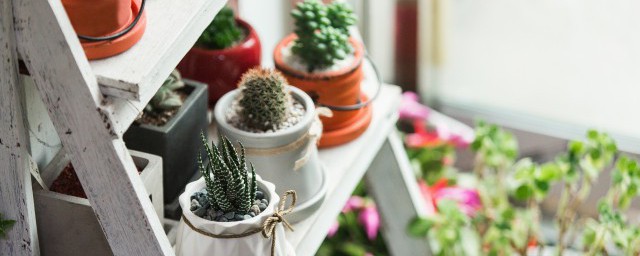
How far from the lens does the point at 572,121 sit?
237 centimetres

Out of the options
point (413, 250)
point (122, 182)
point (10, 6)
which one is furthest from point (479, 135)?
point (10, 6)

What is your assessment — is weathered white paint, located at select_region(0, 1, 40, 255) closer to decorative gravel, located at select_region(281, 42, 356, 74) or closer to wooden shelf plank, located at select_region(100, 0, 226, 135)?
wooden shelf plank, located at select_region(100, 0, 226, 135)

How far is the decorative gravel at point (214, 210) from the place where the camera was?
1.20 metres

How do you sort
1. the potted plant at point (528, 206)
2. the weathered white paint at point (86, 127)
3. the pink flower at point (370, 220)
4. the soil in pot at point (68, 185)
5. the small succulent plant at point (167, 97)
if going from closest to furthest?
the weathered white paint at point (86, 127), the soil in pot at point (68, 185), the small succulent plant at point (167, 97), the potted plant at point (528, 206), the pink flower at point (370, 220)

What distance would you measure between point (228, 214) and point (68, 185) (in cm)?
23

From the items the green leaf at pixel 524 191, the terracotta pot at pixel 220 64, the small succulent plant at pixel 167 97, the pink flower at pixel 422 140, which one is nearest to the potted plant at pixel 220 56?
the terracotta pot at pixel 220 64

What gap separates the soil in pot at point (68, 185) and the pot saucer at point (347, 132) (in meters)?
0.43

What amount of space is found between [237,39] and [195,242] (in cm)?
48

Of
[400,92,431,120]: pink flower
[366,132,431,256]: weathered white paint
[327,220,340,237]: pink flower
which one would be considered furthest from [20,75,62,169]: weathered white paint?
[400,92,431,120]: pink flower

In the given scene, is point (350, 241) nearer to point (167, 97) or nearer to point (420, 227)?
point (420, 227)

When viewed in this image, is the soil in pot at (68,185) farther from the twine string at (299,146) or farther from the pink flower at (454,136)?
the pink flower at (454,136)

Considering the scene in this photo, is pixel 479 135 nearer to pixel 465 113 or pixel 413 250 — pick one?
pixel 413 250

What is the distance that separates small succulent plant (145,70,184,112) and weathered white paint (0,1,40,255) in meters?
0.26

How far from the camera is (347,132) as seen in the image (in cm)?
155
